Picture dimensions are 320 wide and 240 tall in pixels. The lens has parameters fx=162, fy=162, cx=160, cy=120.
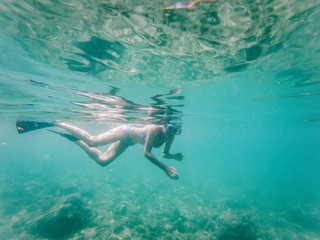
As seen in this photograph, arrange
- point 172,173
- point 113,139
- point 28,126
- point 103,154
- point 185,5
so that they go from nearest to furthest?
1. point 185,5
2. point 172,173
3. point 103,154
4. point 113,139
5. point 28,126

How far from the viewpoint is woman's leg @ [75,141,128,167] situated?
812cm

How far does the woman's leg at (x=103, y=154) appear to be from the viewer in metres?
8.12

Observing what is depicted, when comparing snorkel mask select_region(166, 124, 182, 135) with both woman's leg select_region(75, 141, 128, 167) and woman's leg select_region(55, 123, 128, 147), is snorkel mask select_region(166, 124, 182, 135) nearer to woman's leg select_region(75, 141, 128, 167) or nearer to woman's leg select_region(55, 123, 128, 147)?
woman's leg select_region(55, 123, 128, 147)

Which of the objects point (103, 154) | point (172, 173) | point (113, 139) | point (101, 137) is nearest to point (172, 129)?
point (172, 173)

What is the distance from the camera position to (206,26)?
5.70 meters

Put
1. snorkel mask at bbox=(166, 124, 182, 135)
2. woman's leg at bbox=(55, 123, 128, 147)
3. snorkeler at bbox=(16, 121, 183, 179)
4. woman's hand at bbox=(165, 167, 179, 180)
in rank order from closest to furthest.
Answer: woman's hand at bbox=(165, 167, 179, 180), snorkel mask at bbox=(166, 124, 182, 135), snorkeler at bbox=(16, 121, 183, 179), woman's leg at bbox=(55, 123, 128, 147)

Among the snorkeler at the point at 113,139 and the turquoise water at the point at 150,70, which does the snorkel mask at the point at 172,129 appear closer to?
the snorkeler at the point at 113,139

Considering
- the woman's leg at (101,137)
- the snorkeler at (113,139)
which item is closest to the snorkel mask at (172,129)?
the snorkeler at (113,139)

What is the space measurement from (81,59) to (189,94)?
7.94 metres

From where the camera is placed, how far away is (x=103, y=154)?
27.2 ft

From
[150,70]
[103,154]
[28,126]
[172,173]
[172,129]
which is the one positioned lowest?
[103,154]

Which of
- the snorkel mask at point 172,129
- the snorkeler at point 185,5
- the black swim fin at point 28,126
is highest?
the snorkeler at point 185,5

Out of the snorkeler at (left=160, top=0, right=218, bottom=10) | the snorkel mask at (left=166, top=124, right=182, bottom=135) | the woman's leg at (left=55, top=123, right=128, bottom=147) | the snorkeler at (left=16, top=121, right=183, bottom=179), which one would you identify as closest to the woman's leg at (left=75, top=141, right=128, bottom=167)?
the snorkeler at (left=16, top=121, right=183, bottom=179)

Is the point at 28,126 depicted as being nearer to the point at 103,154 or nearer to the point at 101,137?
the point at 101,137
